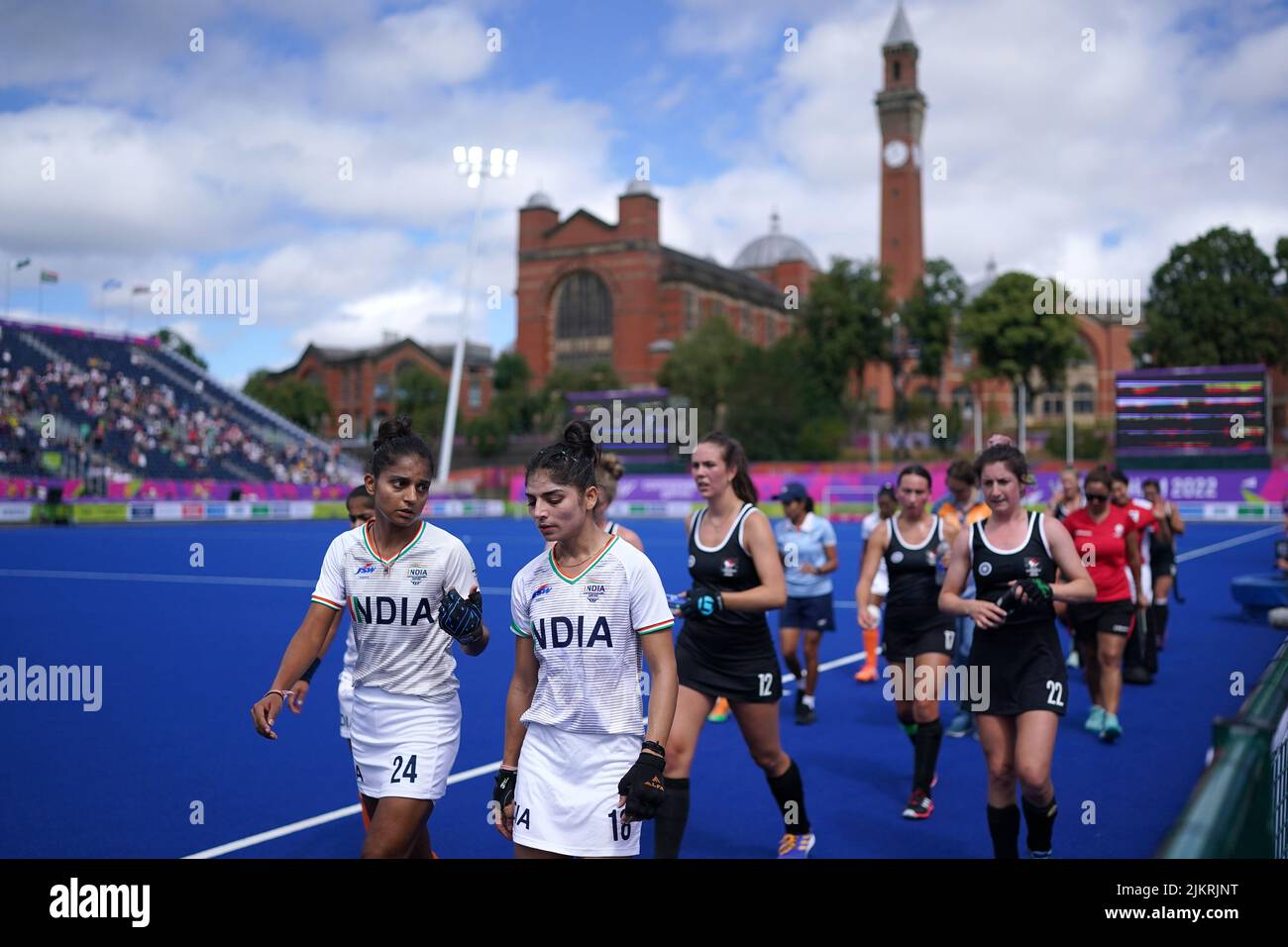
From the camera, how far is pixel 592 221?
88.0 m

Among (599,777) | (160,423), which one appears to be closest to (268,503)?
(160,423)

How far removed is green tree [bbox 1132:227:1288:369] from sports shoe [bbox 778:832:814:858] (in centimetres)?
5751

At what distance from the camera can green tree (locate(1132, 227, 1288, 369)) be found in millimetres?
56156

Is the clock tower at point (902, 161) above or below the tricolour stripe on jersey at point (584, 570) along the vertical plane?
above

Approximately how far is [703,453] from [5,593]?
691 inches

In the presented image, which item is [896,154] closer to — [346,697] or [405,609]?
[346,697]

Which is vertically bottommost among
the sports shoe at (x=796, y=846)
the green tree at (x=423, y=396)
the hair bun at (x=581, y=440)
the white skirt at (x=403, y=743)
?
the sports shoe at (x=796, y=846)

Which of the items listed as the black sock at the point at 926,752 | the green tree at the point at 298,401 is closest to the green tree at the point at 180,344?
the green tree at the point at 298,401

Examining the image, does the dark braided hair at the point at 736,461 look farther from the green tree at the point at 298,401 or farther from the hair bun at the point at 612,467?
the green tree at the point at 298,401

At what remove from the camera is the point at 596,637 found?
3.67 m

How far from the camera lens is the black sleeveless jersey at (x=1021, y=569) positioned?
5.30m

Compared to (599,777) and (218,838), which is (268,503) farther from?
(599,777)

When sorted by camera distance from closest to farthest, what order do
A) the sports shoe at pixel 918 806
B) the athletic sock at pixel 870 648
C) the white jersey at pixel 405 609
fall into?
1. the white jersey at pixel 405 609
2. the sports shoe at pixel 918 806
3. the athletic sock at pixel 870 648

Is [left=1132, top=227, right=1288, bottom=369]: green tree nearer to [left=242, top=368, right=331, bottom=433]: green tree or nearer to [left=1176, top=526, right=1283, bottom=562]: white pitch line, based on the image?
[left=1176, top=526, right=1283, bottom=562]: white pitch line
